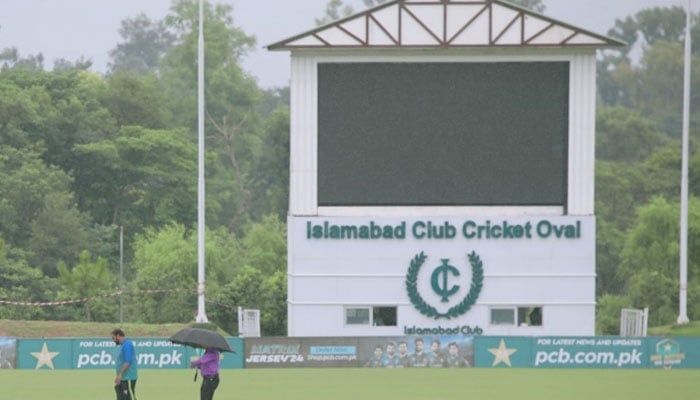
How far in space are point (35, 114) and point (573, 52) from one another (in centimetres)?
4263

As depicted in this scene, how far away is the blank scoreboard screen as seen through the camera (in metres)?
53.0

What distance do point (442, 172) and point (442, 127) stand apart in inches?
49.2

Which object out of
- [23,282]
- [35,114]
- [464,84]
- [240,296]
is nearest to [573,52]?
[464,84]

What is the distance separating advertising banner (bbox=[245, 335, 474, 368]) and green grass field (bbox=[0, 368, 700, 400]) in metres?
0.66

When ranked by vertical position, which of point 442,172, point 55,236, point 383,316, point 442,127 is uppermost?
point 442,127

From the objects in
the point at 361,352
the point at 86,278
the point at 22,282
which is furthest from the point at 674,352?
the point at 22,282

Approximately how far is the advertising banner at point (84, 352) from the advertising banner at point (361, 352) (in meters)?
1.00

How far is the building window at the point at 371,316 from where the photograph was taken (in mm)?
53812

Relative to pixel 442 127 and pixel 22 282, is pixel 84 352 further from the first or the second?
pixel 22 282

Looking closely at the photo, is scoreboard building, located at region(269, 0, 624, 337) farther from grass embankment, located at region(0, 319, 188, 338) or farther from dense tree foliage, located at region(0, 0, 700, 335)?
dense tree foliage, located at region(0, 0, 700, 335)

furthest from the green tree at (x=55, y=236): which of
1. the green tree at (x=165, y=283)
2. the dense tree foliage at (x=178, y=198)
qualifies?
the green tree at (x=165, y=283)

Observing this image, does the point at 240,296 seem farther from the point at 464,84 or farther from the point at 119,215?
the point at 119,215

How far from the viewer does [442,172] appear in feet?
175

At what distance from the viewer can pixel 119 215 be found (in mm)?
94812
